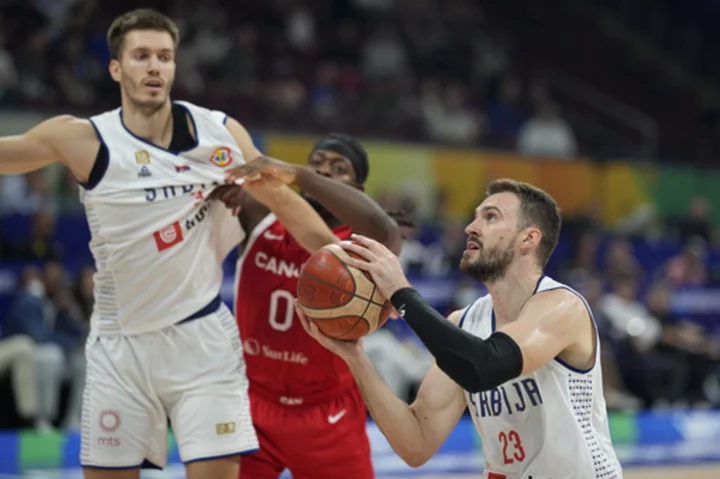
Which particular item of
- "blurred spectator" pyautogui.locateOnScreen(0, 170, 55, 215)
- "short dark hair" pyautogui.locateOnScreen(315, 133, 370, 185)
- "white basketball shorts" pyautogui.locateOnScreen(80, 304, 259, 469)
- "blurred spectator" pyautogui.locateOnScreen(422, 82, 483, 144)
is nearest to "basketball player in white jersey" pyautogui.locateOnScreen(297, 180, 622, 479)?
"white basketball shorts" pyautogui.locateOnScreen(80, 304, 259, 469)

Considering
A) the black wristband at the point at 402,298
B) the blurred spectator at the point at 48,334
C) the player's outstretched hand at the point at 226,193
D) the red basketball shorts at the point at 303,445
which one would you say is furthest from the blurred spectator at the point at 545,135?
the black wristband at the point at 402,298

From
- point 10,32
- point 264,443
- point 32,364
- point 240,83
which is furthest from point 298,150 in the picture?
point 264,443

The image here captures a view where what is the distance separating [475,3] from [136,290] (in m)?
15.5

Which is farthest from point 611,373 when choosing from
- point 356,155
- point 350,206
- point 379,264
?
point 379,264

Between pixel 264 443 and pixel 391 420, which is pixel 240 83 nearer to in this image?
pixel 264 443

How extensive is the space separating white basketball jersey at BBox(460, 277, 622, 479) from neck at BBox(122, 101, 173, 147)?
1658 mm

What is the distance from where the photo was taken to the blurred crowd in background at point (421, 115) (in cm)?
943

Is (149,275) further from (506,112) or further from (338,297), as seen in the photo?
(506,112)

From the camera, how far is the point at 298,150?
11914 millimetres

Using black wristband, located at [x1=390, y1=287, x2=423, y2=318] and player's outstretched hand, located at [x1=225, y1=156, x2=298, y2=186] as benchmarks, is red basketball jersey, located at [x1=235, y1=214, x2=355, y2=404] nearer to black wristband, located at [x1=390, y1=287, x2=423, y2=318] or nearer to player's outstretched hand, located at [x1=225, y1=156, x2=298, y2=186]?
player's outstretched hand, located at [x1=225, y1=156, x2=298, y2=186]

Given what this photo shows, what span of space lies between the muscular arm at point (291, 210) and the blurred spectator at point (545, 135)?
35.0ft

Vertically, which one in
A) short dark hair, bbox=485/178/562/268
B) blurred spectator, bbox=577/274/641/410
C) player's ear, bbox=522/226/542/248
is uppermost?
short dark hair, bbox=485/178/562/268

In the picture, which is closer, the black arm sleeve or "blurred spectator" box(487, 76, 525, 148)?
the black arm sleeve

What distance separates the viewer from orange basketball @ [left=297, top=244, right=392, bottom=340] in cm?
373
